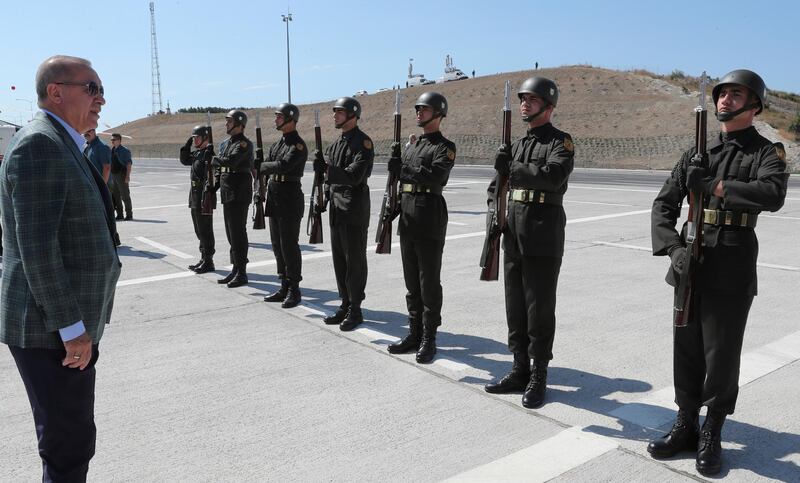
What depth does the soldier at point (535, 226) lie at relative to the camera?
4273mm

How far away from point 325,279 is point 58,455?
5.67 metres

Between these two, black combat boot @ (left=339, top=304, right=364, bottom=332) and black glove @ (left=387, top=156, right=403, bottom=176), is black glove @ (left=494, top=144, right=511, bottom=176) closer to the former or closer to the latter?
black glove @ (left=387, top=156, right=403, bottom=176)

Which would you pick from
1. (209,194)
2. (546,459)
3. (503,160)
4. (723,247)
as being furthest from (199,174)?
(723,247)

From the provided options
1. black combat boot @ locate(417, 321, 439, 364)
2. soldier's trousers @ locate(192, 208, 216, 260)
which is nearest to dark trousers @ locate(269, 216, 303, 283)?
soldier's trousers @ locate(192, 208, 216, 260)

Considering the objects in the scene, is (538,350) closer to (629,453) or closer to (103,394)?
(629,453)

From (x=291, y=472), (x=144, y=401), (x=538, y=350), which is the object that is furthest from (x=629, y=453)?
(x=144, y=401)

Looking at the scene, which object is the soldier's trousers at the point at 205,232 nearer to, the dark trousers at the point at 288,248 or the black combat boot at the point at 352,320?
the dark trousers at the point at 288,248

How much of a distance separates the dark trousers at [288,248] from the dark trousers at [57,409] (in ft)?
13.9

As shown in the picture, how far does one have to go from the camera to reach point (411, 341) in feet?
17.6

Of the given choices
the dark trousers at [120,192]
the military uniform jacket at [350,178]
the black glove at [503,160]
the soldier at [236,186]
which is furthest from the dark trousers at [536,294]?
the dark trousers at [120,192]

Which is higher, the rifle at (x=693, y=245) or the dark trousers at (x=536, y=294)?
the rifle at (x=693, y=245)

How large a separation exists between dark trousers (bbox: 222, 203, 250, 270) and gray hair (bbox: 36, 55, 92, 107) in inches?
210

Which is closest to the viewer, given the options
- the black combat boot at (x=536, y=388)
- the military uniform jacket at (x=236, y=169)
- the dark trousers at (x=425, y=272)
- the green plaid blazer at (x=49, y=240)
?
the green plaid blazer at (x=49, y=240)

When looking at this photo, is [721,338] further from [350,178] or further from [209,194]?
[209,194]
